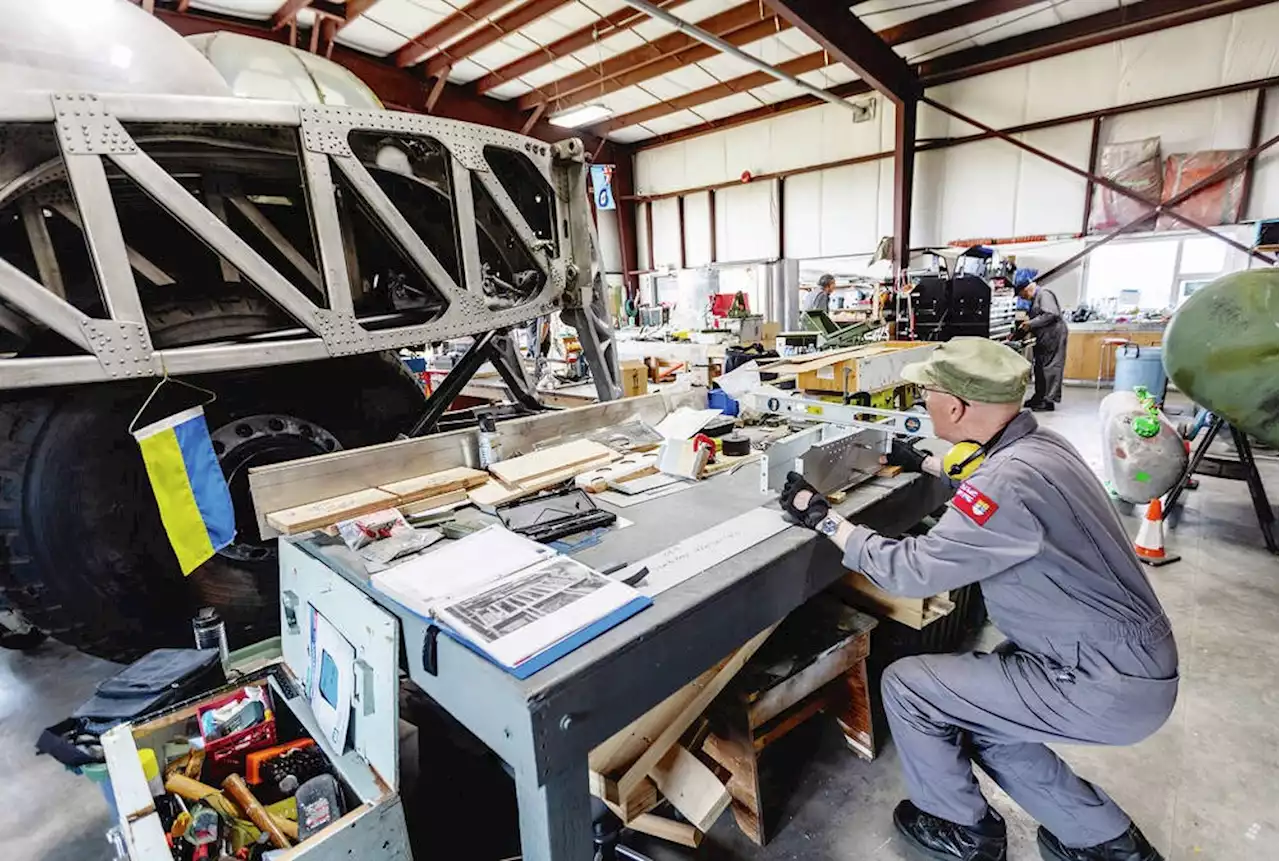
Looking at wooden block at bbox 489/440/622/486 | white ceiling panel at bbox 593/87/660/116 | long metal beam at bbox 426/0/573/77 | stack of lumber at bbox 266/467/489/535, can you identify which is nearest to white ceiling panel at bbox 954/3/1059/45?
white ceiling panel at bbox 593/87/660/116

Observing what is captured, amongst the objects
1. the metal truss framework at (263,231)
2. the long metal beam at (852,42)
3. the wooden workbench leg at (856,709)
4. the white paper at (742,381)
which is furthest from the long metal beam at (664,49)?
the wooden workbench leg at (856,709)

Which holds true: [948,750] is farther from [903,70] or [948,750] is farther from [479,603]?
[903,70]

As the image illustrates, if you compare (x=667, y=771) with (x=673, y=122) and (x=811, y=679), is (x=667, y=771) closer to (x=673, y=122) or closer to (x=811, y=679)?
(x=811, y=679)

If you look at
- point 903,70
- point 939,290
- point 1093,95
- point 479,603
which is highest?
point 903,70

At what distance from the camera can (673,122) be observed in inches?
435

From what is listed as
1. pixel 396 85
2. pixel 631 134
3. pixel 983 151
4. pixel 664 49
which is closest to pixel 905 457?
pixel 664 49

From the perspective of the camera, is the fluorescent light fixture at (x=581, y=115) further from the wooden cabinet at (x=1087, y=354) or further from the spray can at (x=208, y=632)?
the spray can at (x=208, y=632)

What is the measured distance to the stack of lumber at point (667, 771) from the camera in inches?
60.7

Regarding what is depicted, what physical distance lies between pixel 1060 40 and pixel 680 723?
9.12 m

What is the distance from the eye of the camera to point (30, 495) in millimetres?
1813

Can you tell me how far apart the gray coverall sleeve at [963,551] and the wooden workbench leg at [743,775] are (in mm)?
573

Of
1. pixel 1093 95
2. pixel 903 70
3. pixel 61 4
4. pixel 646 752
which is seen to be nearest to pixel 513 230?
pixel 61 4

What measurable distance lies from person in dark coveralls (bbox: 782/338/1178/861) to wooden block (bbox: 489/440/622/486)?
0.72 metres

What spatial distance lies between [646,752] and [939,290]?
5680 millimetres
